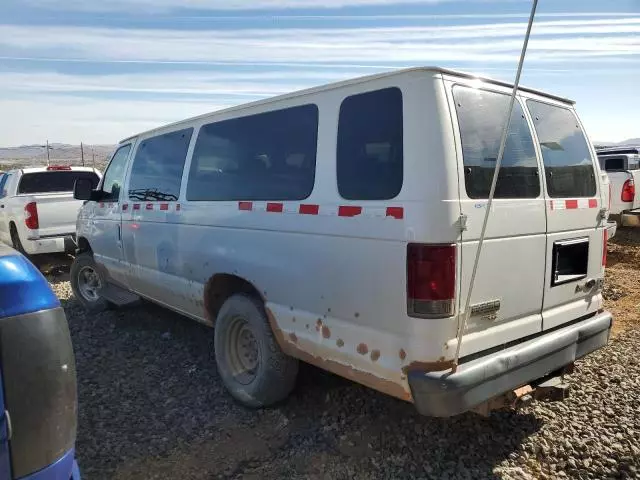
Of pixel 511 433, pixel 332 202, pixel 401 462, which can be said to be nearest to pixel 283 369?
pixel 401 462

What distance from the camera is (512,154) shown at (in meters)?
3.16

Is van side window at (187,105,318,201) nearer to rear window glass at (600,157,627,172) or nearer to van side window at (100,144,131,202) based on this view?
van side window at (100,144,131,202)

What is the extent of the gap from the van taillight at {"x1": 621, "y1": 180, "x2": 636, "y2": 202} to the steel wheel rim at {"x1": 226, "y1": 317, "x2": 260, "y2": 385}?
392 inches

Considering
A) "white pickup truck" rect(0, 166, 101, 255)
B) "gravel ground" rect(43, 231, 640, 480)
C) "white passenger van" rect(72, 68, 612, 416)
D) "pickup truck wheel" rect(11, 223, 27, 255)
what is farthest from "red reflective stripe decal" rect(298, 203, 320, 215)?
"pickup truck wheel" rect(11, 223, 27, 255)

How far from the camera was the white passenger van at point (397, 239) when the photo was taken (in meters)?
2.70

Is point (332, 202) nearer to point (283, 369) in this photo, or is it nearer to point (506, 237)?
point (506, 237)

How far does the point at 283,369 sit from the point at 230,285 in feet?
2.74

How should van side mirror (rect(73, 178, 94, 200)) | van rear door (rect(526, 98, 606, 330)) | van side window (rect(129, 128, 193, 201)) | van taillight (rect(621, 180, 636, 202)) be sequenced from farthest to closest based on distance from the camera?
van taillight (rect(621, 180, 636, 202)) → van side mirror (rect(73, 178, 94, 200)) → van side window (rect(129, 128, 193, 201)) → van rear door (rect(526, 98, 606, 330))

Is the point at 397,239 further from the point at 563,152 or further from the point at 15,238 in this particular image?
the point at 15,238

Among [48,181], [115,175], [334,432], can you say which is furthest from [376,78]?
[48,181]

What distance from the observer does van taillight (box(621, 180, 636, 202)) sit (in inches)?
436

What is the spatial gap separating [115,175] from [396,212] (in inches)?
169

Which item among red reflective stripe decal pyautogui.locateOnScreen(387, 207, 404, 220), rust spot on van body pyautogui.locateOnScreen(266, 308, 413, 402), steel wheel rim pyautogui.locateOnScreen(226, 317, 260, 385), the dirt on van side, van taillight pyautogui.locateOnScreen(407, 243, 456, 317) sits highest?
red reflective stripe decal pyautogui.locateOnScreen(387, 207, 404, 220)

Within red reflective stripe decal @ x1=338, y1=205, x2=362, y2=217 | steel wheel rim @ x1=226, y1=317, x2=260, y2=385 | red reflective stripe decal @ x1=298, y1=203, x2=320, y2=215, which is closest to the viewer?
red reflective stripe decal @ x1=338, y1=205, x2=362, y2=217
